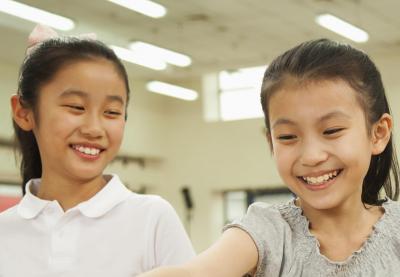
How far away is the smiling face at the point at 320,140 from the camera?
4.48 feet

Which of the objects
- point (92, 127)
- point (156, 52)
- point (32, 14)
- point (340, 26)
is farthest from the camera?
point (156, 52)

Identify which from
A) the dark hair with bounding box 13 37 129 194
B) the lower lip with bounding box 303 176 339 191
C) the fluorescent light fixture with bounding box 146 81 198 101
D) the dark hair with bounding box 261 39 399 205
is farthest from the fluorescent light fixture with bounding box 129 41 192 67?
the lower lip with bounding box 303 176 339 191

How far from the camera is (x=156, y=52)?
395 inches

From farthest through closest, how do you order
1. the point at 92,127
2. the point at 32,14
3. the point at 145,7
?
the point at 145,7, the point at 32,14, the point at 92,127

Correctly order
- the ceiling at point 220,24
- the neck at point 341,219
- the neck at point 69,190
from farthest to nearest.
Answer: the ceiling at point 220,24 → the neck at point 69,190 → the neck at point 341,219

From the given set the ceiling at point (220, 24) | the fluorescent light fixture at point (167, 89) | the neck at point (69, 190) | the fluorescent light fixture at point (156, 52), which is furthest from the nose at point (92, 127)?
the fluorescent light fixture at point (167, 89)

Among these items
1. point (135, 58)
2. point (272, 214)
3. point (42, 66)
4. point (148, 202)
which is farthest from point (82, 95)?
point (135, 58)

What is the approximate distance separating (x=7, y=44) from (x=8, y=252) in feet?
31.4

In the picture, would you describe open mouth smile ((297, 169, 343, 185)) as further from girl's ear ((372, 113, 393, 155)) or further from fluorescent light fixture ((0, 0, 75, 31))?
fluorescent light fixture ((0, 0, 75, 31))

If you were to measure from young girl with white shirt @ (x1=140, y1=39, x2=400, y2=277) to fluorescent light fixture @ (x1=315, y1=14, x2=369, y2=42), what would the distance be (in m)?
7.43

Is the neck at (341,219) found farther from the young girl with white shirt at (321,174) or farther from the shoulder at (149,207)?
the shoulder at (149,207)

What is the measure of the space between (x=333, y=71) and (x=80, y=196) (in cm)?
75

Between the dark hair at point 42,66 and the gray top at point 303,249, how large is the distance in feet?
1.98

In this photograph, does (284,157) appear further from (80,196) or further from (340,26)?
(340,26)
